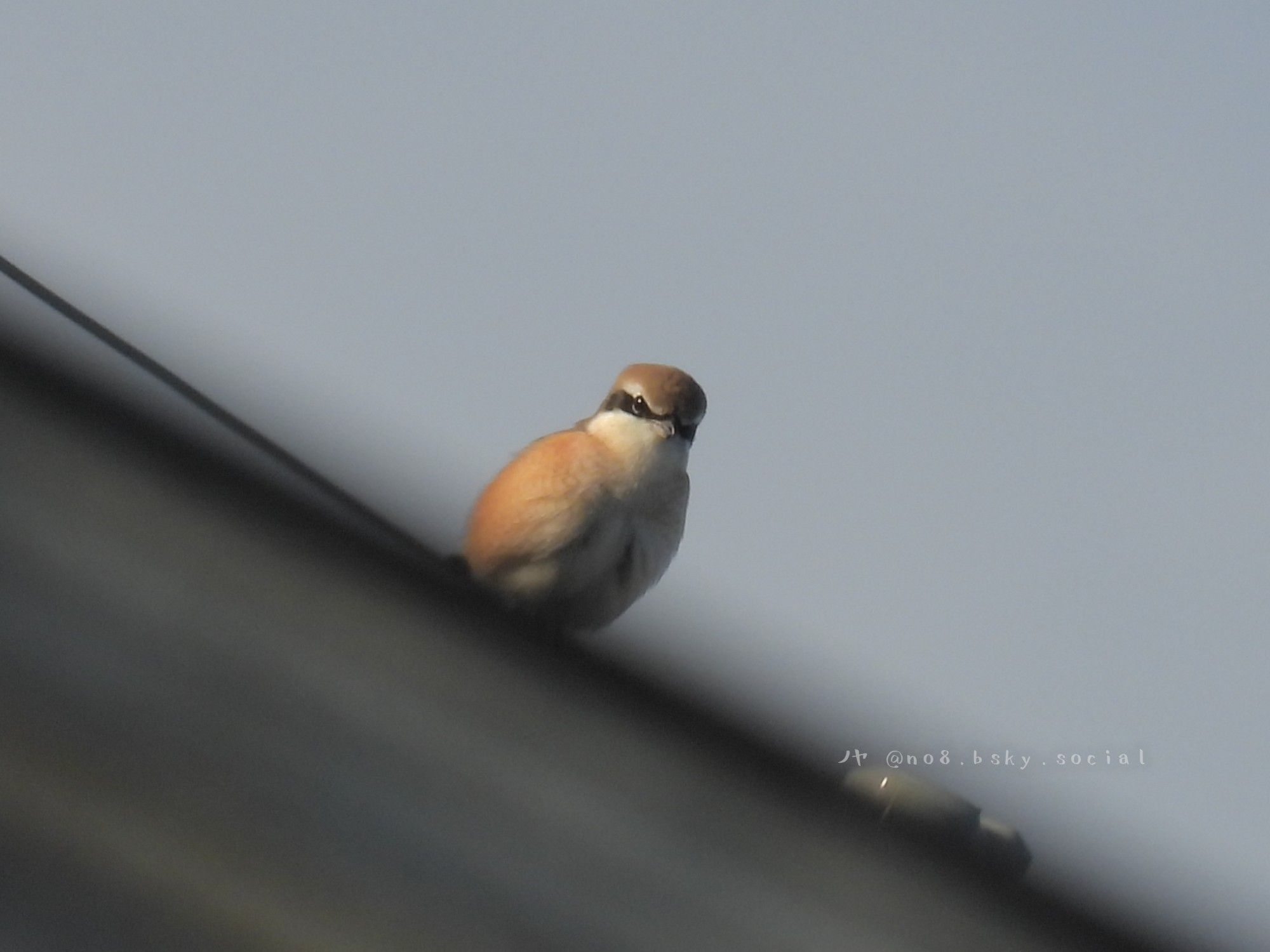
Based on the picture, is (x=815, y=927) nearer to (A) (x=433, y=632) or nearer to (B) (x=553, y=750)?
(B) (x=553, y=750)

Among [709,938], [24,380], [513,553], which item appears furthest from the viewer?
[513,553]

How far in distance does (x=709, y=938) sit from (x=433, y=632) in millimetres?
396

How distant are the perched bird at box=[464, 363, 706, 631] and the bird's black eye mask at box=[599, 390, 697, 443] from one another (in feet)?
0.50

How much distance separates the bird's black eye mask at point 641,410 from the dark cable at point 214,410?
3899 millimetres

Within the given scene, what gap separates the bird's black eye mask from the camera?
19.9ft

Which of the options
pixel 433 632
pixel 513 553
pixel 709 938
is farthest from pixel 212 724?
pixel 513 553

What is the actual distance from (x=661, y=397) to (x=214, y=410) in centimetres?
434

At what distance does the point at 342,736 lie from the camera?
54.6 inches

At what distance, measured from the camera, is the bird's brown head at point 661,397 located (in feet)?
20.0

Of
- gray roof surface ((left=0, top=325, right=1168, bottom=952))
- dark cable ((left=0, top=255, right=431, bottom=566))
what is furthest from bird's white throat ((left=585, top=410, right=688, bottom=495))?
gray roof surface ((left=0, top=325, right=1168, bottom=952))

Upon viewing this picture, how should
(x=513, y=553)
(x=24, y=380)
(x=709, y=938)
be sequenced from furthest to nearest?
1. (x=513, y=553)
2. (x=709, y=938)
3. (x=24, y=380)

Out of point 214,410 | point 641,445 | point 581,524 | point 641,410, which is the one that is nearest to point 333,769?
point 214,410

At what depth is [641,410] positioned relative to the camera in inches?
240

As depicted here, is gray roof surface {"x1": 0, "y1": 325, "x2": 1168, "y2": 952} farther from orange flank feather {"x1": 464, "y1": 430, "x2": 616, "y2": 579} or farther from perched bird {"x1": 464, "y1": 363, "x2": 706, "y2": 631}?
orange flank feather {"x1": 464, "y1": 430, "x2": 616, "y2": 579}
